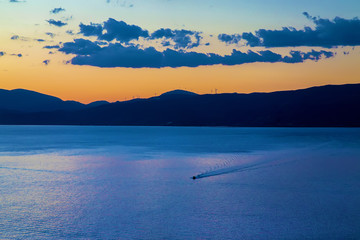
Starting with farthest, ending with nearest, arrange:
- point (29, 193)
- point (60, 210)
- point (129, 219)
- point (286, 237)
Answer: point (29, 193) < point (60, 210) < point (129, 219) < point (286, 237)

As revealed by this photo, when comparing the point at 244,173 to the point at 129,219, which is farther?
the point at 244,173

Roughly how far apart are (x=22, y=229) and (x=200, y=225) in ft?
23.7

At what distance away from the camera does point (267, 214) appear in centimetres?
1700

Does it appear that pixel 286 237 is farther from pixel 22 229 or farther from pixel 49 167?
pixel 49 167

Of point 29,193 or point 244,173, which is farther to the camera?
point 244,173

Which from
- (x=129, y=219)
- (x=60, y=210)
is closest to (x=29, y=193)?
(x=60, y=210)

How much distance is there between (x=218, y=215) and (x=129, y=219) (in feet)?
13.3

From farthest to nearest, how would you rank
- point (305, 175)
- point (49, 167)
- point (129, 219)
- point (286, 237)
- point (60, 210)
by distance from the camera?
1. point (49, 167)
2. point (305, 175)
3. point (60, 210)
4. point (129, 219)
5. point (286, 237)

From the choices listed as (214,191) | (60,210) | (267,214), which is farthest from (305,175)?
(60,210)

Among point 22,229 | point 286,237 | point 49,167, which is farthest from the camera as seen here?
point 49,167

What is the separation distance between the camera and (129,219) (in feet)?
53.3

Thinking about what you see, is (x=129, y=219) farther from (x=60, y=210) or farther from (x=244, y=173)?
(x=244, y=173)

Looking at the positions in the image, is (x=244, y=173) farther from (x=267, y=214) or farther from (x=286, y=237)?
(x=286, y=237)

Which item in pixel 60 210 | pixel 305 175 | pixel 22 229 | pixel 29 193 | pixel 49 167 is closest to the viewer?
pixel 22 229
